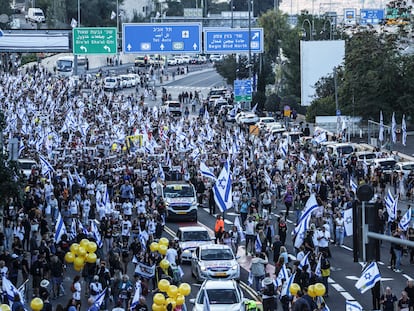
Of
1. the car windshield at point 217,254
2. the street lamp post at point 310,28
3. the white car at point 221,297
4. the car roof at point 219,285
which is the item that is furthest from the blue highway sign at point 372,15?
the white car at point 221,297

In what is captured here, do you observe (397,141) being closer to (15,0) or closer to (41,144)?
(41,144)

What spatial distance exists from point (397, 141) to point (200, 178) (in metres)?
20.8

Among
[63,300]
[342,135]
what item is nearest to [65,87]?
[342,135]

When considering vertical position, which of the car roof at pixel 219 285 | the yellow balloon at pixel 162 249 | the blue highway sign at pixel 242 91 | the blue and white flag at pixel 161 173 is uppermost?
the blue highway sign at pixel 242 91

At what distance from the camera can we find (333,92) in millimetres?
75625

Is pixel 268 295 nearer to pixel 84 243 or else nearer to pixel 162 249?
pixel 162 249

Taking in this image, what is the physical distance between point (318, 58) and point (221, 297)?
54.2 m

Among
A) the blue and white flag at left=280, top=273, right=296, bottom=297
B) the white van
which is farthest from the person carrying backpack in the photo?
the white van

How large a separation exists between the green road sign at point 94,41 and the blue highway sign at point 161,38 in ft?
5.57

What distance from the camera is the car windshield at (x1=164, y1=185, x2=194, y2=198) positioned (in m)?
40.3

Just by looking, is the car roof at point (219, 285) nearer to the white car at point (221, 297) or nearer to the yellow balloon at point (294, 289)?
the white car at point (221, 297)

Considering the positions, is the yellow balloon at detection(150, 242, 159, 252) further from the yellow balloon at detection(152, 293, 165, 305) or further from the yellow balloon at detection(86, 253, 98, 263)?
the yellow balloon at detection(152, 293, 165, 305)

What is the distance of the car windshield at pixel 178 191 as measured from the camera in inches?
1586

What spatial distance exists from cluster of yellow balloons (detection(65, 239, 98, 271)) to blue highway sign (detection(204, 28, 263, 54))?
3974cm
